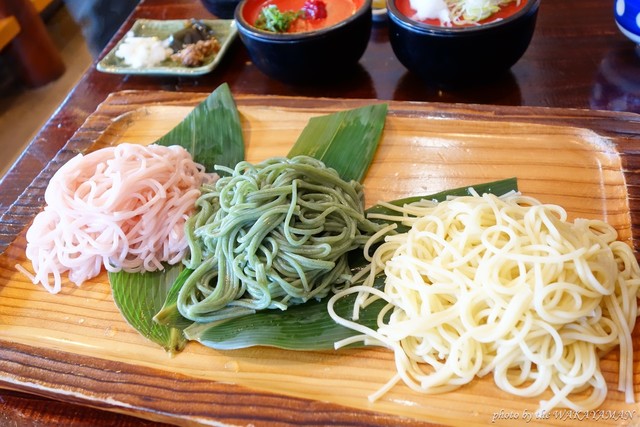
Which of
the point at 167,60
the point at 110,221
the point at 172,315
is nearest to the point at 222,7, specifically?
the point at 167,60

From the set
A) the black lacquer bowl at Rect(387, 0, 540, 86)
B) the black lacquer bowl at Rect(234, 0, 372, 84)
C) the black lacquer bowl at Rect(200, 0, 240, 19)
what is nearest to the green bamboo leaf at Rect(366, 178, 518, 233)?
the black lacquer bowl at Rect(387, 0, 540, 86)

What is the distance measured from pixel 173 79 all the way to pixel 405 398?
2511 mm

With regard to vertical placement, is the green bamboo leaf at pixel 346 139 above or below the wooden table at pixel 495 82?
above

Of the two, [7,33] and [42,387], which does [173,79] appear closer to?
[42,387]

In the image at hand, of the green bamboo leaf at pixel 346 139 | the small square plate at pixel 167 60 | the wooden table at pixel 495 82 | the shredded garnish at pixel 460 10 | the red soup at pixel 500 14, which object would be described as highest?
the shredded garnish at pixel 460 10

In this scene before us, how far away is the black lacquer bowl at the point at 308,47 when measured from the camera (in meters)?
2.56

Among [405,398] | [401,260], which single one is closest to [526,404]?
[405,398]

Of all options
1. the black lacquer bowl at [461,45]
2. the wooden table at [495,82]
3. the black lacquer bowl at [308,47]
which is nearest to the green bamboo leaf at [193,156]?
the black lacquer bowl at [308,47]

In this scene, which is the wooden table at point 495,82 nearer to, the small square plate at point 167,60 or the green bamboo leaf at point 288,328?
the small square plate at point 167,60

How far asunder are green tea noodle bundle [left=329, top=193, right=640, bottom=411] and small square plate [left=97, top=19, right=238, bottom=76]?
6.26ft

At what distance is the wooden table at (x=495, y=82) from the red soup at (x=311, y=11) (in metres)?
0.35

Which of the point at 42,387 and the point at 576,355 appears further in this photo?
the point at 42,387

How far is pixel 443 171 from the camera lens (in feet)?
7.18

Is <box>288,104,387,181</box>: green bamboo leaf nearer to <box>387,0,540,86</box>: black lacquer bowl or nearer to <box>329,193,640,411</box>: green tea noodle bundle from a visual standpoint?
<box>387,0,540,86</box>: black lacquer bowl
